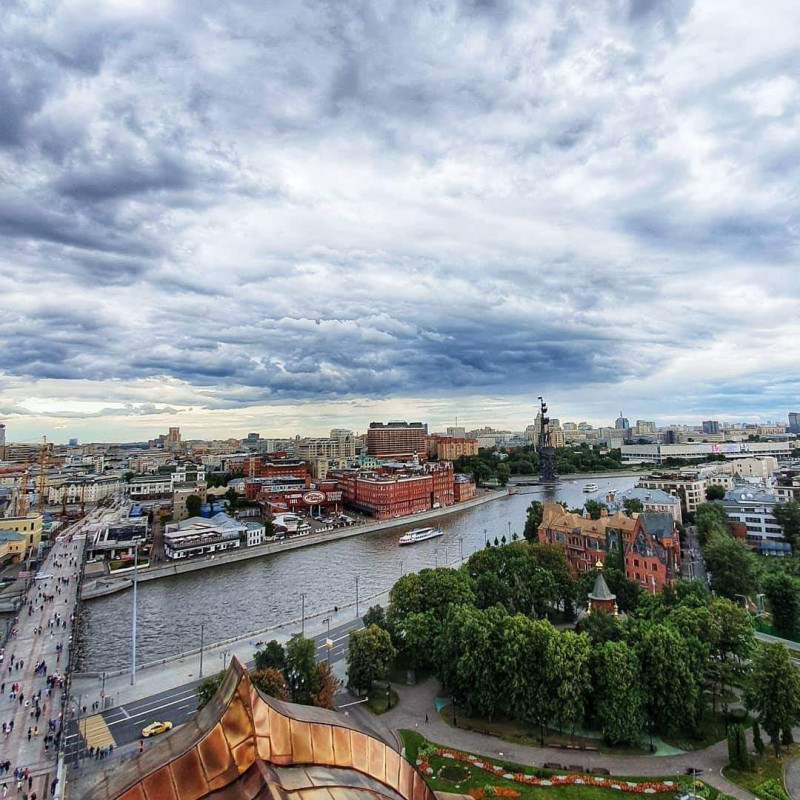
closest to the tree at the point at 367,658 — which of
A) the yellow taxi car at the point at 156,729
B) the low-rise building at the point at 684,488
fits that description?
the yellow taxi car at the point at 156,729

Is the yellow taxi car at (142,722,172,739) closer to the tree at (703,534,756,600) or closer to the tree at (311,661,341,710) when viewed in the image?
the tree at (311,661,341,710)

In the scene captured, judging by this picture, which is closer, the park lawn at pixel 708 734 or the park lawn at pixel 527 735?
the park lawn at pixel 527 735

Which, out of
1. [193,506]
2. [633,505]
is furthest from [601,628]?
[193,506]

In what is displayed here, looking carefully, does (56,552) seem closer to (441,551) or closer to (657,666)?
(441,551)

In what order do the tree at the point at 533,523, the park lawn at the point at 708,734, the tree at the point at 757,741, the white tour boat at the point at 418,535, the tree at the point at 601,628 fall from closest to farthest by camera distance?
the tree at the point at 757,741 < the park lawn at the point at 708,734 < the tree at the point at 601,628 < the tree at the point at 533,523 < the white tour boat at the point at 418,535

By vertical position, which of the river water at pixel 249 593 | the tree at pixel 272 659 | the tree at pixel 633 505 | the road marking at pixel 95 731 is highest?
the tree at pixel 633 505

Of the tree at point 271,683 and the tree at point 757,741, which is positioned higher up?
the tree at point 271,683

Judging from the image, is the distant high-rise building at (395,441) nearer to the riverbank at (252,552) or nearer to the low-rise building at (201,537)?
the riverbank at (252,552)
